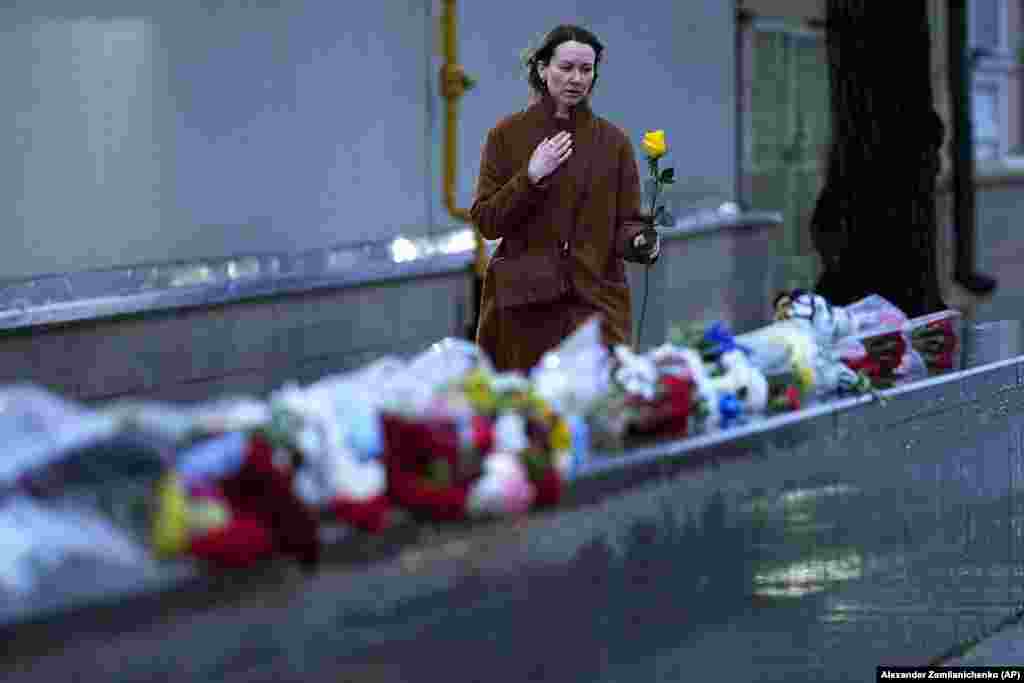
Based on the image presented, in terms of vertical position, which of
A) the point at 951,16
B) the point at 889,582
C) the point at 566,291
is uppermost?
the point at 951,16

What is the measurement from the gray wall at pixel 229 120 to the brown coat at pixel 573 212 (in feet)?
8.59

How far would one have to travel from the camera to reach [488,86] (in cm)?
1171

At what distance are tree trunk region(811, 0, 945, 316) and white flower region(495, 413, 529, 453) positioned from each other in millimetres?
5444

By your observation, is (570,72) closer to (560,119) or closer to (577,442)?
(560,119)

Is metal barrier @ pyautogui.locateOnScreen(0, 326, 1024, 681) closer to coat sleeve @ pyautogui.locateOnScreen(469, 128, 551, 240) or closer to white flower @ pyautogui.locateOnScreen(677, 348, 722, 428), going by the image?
white flower @ pyautogui.locateOnScreen(677, 348, 722, 428)

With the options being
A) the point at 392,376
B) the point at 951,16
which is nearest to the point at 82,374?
the point at 392,376

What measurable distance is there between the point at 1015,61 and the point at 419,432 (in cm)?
1678

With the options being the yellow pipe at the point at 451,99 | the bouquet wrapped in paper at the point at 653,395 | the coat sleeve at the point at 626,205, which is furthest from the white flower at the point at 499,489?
the yellow pipe at the point at 451,99

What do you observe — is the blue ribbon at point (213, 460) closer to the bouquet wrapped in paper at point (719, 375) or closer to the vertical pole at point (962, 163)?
the bouquet wrapped in paper at point (719, 375)

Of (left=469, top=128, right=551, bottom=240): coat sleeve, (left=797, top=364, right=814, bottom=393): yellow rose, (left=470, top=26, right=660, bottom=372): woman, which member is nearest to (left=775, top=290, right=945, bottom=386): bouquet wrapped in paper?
(left=797, top=364, right=814, bottom=393): yellow rose

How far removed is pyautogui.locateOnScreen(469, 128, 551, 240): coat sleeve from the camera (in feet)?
21.0

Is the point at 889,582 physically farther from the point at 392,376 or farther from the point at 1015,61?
the point at 1015,61

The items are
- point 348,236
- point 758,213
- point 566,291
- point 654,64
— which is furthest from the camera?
point 758,213

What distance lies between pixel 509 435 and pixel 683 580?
664mm
